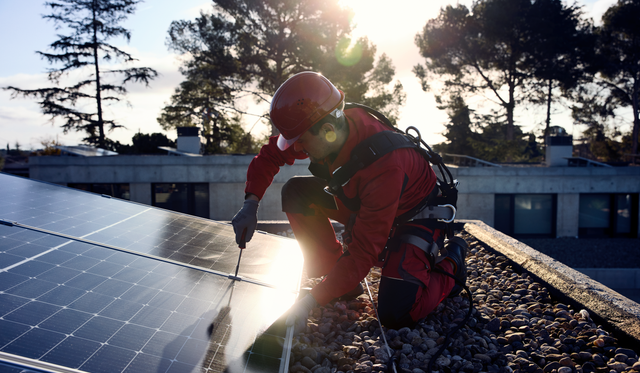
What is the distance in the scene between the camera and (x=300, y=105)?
2357 mm

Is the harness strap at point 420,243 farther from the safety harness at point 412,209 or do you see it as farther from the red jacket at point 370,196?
the red jacket at point 370,196

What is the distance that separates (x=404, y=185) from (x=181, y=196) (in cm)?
1207

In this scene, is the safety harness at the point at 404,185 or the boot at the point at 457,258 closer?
the safety harness at the point at 404,185

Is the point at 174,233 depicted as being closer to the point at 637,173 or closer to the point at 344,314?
the point at 344,314

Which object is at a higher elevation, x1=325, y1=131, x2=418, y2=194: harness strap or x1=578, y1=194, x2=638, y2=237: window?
x1=325, y1=131, x2=418, y2=194: harness strap

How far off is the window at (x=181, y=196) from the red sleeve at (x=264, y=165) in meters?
10.8

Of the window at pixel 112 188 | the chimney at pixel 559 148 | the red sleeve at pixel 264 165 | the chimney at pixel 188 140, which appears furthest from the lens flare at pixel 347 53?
the red sleeve at pixel 264 165

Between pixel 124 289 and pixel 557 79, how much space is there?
25.1 m

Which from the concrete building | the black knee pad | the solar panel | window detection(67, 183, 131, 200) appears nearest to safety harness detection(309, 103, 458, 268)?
the black knee pad

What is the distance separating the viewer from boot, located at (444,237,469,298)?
2996 mm

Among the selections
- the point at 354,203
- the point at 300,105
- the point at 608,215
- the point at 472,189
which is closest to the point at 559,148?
the point at 608,215

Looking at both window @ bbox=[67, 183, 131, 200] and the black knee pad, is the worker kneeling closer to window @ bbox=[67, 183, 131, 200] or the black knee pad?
the black knee pad

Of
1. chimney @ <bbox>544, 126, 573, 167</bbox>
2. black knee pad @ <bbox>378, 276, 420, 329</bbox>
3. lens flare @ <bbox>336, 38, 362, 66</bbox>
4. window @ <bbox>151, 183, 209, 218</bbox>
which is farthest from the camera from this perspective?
lens flare @ <bbox>336, 38, 362, 66</bbox>

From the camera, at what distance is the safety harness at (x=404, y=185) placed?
2438 mm
